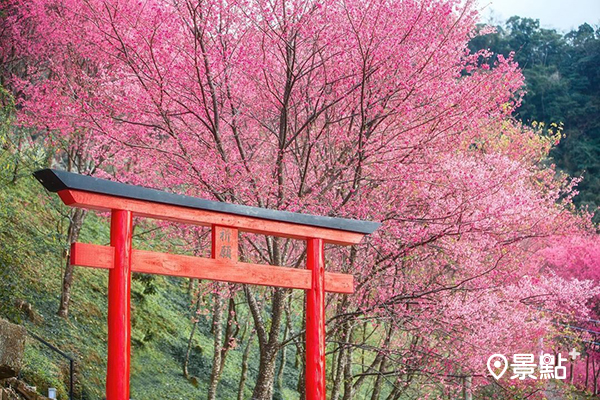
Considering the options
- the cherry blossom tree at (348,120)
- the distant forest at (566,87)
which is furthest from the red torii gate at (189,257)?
the distant forest at (566,87)

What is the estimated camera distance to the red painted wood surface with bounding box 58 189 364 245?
497 centimetres

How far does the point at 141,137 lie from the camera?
8.84m

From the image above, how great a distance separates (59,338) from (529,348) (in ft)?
42.8

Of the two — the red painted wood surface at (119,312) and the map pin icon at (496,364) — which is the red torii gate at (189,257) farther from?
the map pin icon at (496,364)

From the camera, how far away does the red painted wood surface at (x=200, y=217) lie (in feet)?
16.3

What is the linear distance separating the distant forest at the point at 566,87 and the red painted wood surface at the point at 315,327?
2731cm

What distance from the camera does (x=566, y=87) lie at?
4078cm


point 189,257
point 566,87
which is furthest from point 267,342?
point 566,87

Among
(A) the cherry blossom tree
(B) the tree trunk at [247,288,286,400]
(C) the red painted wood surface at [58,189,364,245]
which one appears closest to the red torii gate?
(C) the red painted wood surface at [58,189,364,245]

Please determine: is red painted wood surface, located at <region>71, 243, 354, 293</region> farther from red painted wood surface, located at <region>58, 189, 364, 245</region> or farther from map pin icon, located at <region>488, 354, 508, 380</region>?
map pin icon, located at <region>488, 354, 508, 380</region>

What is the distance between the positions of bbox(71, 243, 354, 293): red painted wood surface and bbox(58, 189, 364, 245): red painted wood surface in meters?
0.31

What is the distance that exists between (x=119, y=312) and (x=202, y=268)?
0.82 meters

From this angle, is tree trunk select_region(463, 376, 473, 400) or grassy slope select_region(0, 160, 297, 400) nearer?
tree trunk select_region(463, 376, 473, 400)

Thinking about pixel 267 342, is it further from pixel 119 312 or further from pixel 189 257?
pixel 119 312
